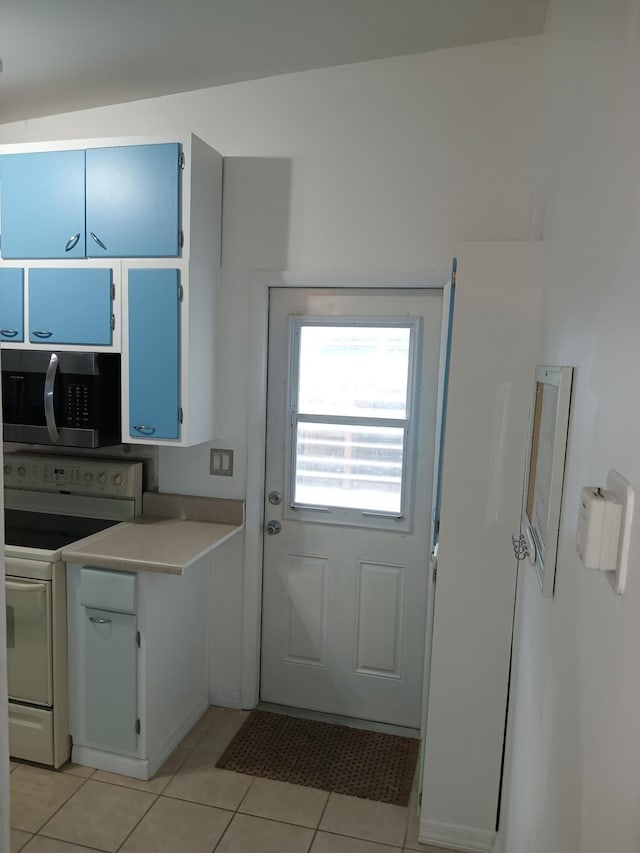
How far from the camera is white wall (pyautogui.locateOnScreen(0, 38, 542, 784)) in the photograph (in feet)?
8.16

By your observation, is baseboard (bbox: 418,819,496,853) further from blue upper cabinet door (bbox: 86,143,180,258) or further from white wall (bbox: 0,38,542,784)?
blue upper cabinet door (bbox: 86,143,180,258)

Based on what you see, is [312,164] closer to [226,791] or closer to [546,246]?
[546,246]

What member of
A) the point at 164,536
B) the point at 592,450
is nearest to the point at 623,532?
the point at 592,450

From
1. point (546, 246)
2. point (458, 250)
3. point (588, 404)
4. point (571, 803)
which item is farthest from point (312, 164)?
point (571, 803)

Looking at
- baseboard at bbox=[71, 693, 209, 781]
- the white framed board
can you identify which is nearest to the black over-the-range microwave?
baseboard at bbox=[71, 693, 209, 781]

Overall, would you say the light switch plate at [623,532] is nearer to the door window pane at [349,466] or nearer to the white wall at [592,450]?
the white wall at [592,450]

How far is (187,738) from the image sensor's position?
282 cm

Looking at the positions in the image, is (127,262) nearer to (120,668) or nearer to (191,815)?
(120,668)

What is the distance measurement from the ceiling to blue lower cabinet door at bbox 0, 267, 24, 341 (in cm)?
76

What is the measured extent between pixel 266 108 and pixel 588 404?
7.39 ft

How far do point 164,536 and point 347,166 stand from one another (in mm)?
1710

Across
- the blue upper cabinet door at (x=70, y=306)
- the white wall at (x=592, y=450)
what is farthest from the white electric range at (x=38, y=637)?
the white wall at (x=592, y=450)

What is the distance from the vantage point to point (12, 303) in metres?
2.74

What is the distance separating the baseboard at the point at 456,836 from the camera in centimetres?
221
